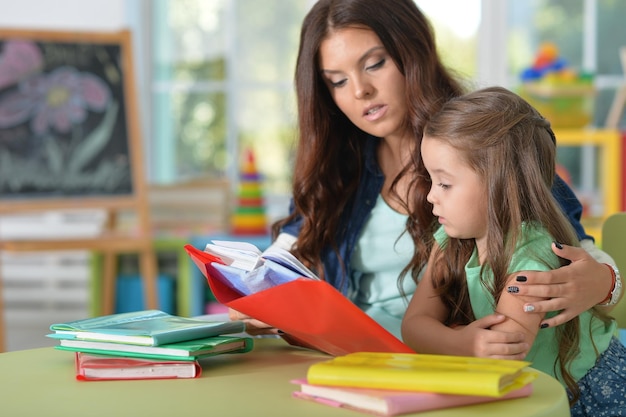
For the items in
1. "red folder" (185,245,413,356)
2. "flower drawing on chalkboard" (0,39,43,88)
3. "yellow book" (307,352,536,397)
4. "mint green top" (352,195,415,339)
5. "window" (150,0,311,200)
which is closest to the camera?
"yellow book" (307,352,536,397)

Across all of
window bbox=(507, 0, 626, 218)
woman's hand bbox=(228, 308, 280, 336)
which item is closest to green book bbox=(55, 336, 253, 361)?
woman's hand bbox=(228, 308, 280, 336)

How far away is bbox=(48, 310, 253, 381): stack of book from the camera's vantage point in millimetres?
1213

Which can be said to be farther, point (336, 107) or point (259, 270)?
point (336, 107)

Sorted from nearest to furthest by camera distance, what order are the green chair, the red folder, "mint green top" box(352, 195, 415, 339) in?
the red folder < the green chair < "mint green top" box(352, 195, 415, 339)

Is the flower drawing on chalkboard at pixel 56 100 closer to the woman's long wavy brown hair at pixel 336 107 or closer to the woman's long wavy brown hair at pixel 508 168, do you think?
the woman's long wavy brown hair at pixel 336 107

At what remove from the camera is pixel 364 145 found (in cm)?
195

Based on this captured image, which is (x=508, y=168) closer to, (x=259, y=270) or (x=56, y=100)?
(x=259, y=270)

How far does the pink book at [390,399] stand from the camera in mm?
978

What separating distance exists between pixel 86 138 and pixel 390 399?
110 inches

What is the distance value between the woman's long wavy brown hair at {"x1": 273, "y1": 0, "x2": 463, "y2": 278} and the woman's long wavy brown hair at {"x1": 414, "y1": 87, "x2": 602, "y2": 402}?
32cm

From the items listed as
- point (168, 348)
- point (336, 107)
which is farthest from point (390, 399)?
point (336, 107)

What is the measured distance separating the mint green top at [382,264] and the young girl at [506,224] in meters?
0.34

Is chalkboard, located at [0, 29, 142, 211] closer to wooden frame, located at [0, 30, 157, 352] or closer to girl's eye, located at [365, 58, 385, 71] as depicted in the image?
wooden frame, located at [0, 30, 157, 352]

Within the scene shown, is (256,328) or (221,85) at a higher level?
(221,85)
